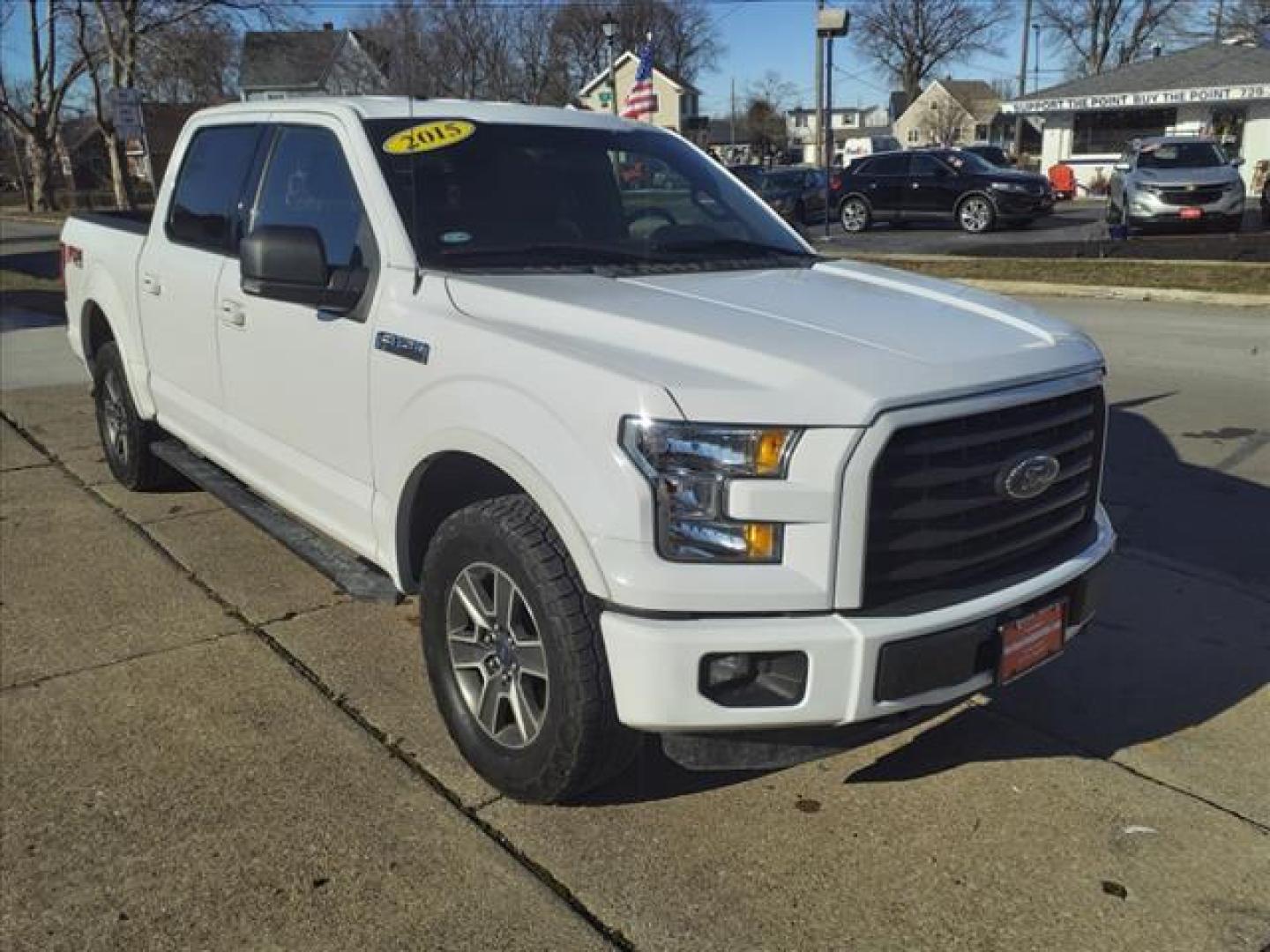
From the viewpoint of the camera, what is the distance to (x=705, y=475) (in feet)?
8.36

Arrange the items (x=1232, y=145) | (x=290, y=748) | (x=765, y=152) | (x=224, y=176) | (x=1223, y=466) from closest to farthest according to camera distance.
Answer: (x=290, y=748) → (x=224, y=176) → (x=1223, y=466) → (x=1232, y=145) → (x=765, y=152)

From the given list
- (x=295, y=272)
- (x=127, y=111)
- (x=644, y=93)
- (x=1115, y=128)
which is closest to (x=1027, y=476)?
(x=295, y=272)

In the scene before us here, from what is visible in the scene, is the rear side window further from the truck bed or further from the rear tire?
the rear tire

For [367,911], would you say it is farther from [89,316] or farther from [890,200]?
[890,200]

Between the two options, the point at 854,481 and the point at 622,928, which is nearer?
the point at 854,481

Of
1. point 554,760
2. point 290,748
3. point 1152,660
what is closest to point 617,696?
point 554,760

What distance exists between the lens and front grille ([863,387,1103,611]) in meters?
2.61

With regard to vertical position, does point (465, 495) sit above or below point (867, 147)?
below

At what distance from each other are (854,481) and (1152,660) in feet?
7.21

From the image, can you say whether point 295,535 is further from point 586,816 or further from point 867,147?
point 867,147

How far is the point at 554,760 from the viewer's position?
292 cm

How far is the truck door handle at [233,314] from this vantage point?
13.8ft

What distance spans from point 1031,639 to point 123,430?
4906 mm

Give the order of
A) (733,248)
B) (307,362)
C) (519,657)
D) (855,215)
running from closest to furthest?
(519,657) < (307,362) < (733,248) < (855,215)
